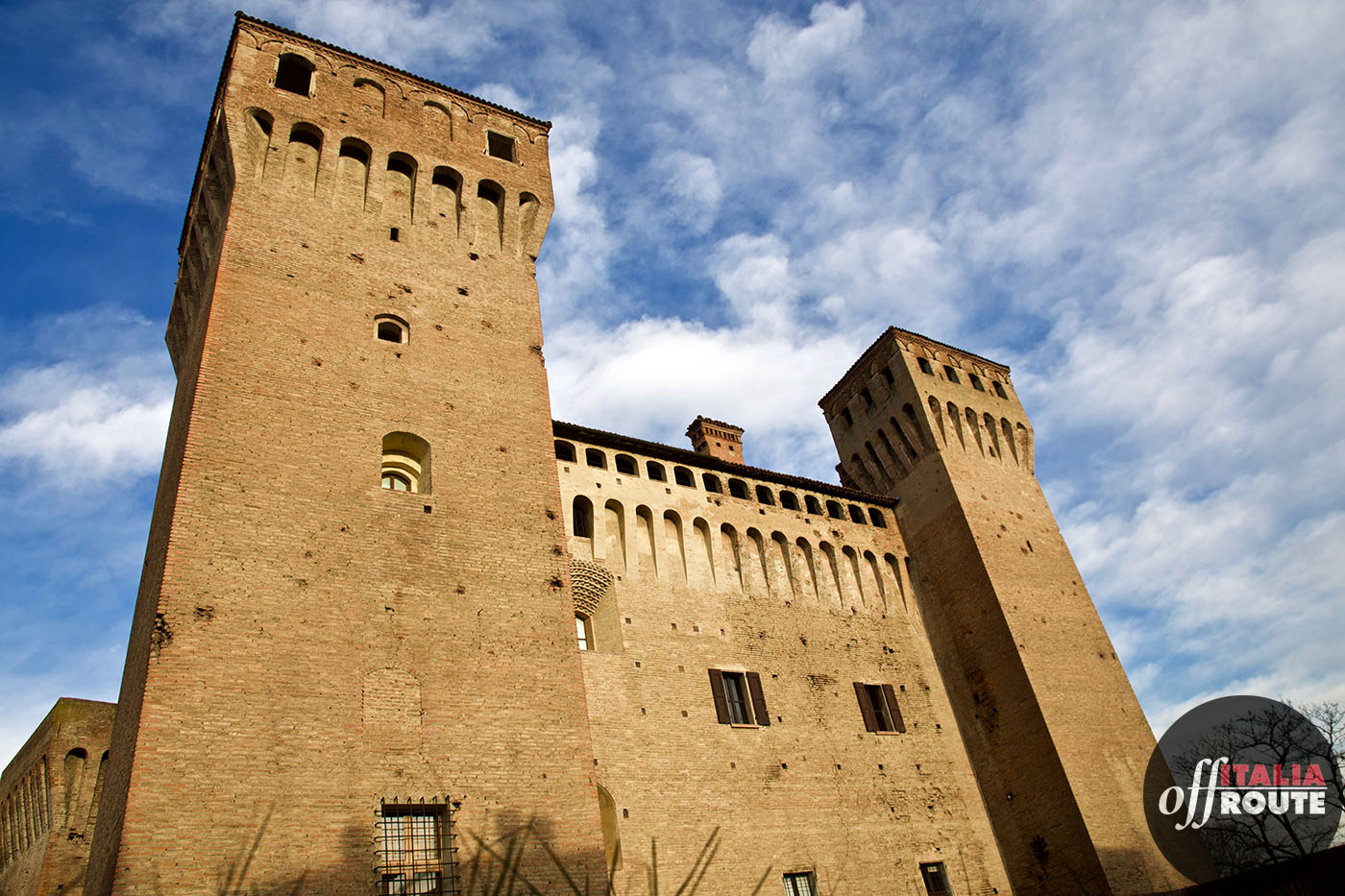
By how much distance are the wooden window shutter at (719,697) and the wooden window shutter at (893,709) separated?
429 cm

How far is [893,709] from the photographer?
1888cm

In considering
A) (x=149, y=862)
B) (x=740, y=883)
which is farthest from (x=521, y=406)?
(x=740, y=883)

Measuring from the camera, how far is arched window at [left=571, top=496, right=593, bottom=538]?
679 inches

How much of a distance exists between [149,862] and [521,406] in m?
7.78

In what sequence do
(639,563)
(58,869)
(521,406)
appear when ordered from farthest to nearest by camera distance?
(639,563)
(58,869)
(521,406)

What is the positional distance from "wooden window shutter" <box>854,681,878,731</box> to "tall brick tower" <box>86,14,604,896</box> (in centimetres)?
896

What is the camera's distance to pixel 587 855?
10.1 meters

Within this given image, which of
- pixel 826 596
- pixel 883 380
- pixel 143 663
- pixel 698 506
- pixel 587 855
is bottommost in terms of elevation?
pixel 587 855

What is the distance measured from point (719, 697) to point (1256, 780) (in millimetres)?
15933

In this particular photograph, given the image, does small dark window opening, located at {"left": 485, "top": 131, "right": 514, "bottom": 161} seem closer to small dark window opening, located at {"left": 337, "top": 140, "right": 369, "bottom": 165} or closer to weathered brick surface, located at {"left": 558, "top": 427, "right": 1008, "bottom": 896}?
small dark window opening, located at {"left": 337, "top": 140, "right": 369, "bottom": 165}

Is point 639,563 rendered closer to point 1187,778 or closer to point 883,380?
point 883,380

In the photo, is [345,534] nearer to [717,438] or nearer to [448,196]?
[448,196]

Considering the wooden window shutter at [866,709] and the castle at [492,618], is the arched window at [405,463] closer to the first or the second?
the castle at [492,618]

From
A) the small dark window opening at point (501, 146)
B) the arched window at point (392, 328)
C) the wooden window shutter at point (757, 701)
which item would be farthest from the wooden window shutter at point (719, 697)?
the small dark window opening at point (501, 146)
